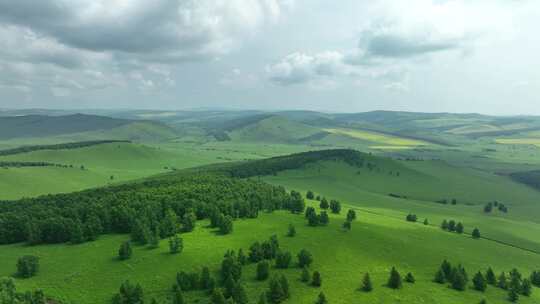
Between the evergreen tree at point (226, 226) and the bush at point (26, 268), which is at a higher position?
the evergreen tree at point (226, 226)

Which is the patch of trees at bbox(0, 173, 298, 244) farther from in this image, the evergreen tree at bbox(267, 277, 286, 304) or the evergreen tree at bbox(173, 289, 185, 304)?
the evergreen tree at bbox(267, 277, 286, 304)

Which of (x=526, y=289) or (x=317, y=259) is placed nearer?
(x=526, y=289)

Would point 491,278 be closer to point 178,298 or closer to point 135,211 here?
point 178,298

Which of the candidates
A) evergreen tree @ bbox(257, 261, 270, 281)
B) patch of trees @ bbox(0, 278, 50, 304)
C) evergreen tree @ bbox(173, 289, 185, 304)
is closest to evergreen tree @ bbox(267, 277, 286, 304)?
evergreen tree @ bbox(257, 261, 270, 281)

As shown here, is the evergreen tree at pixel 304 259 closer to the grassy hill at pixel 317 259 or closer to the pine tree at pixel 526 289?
the grassy hill at pixel 317 259

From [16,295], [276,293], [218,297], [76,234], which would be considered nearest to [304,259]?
[276,293]

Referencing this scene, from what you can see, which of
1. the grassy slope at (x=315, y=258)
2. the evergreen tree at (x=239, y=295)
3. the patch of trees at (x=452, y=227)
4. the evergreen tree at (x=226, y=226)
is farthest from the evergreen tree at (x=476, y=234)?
the evergreen tree at (x=239, y=295)
